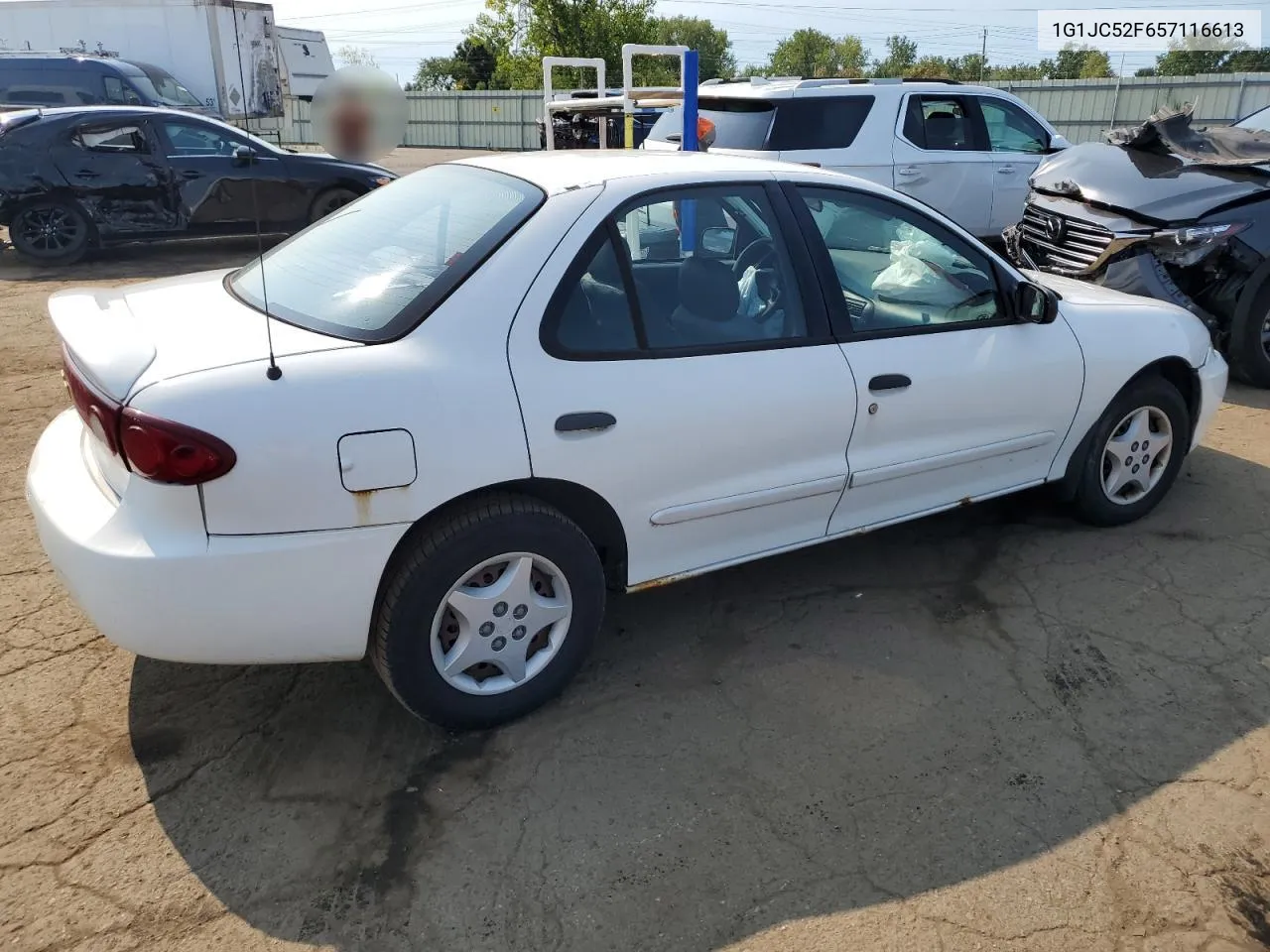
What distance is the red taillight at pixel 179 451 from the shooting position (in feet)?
7.93

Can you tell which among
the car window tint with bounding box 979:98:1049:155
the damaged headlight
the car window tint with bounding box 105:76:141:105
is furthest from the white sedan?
the car window tint with bounding box 105:76:141:105

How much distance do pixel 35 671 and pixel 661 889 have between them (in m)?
2.19

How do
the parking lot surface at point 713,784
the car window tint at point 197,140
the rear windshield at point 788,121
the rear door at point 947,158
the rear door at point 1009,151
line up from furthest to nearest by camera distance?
the car window tint at point 197,140, the rear door at point 1009,151, the rear door at point 947,158, the rear windshield at point 788,121, the parking lot surface at point 713,784

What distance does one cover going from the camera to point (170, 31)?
65.5 ft

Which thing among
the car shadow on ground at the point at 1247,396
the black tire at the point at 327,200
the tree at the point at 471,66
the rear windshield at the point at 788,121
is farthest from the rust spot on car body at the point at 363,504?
the tree at the point at 471,66

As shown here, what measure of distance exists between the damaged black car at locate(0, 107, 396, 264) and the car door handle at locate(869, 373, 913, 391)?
803 centimetres

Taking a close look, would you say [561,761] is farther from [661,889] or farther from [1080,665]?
[1080,665]

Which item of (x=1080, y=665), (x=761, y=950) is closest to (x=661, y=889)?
(x=761, y=950)

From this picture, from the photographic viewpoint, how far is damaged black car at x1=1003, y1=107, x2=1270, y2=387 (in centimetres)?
618

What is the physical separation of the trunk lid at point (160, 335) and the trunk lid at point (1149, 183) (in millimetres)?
5627

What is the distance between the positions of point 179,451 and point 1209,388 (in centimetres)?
419

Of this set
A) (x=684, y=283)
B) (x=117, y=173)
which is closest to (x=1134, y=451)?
(x=684, y=283)

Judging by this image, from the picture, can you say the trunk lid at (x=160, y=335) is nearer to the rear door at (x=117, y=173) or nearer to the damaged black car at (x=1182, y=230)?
the damaged black car at (x=1182, y=230)

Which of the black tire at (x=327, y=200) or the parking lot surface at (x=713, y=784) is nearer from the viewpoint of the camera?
the parking lot surface at (x=713, y=784)
